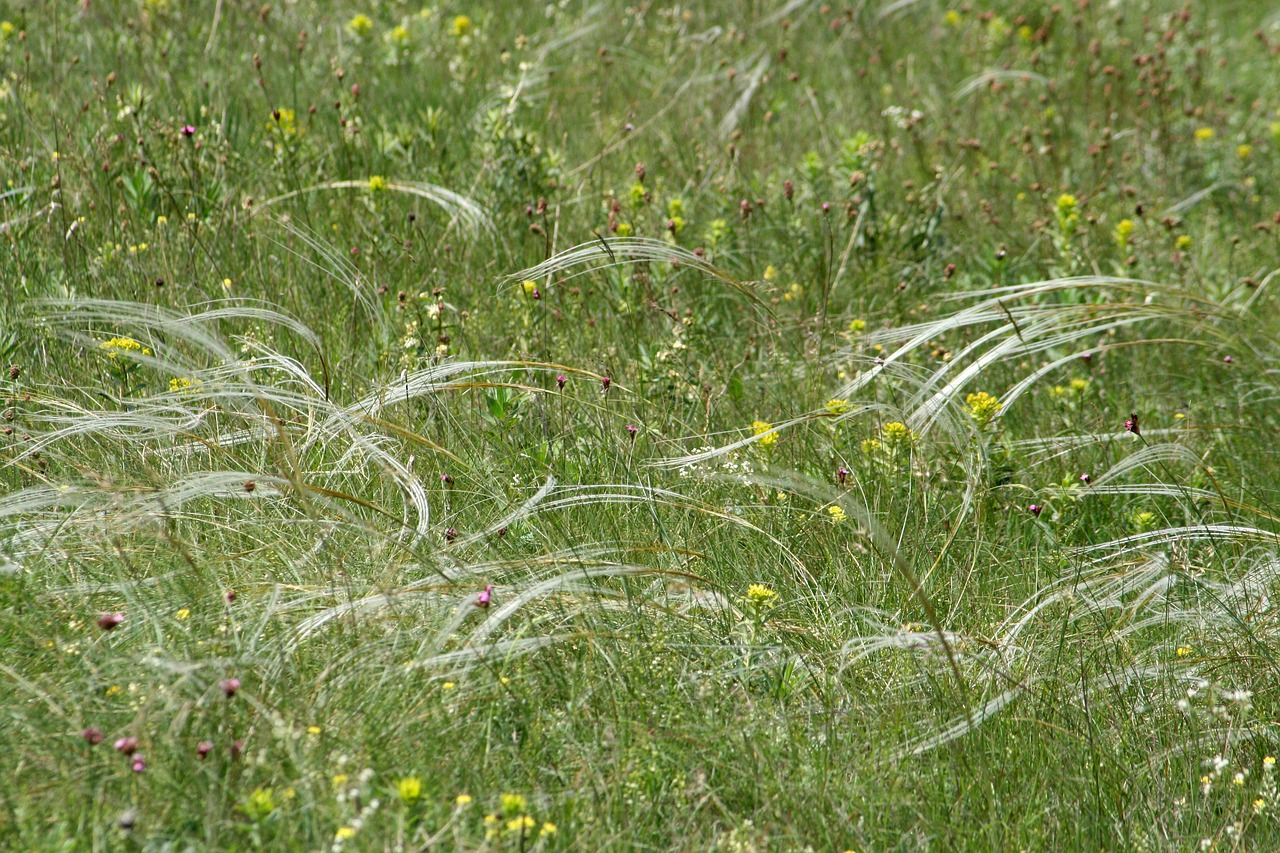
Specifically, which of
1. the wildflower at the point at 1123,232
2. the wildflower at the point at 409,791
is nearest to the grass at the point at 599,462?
the wildflower at the point at 409,791

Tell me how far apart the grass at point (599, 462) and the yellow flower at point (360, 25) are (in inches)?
0.7

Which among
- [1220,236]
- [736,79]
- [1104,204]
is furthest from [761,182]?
[1220,236]

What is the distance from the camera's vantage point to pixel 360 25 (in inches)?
204

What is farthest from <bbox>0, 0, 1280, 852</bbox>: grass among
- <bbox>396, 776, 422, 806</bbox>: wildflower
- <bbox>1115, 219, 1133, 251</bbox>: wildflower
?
<bbox>1115, 219, 1133, 251</bbox>: wildflower

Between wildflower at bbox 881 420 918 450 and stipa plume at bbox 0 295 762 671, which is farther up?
stipa plume at bbox 0 295 762 671

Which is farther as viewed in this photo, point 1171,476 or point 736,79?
point 736,79

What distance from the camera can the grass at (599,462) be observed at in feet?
6.55

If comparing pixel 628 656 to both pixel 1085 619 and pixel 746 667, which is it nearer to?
pixel 746 667

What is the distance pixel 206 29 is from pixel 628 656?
407 cm

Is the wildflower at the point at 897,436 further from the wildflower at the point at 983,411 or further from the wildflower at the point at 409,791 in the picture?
the wildflower at the point at 409,791

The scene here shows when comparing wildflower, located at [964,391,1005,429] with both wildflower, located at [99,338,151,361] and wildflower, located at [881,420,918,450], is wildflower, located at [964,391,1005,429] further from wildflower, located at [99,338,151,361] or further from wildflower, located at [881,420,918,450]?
wildflower, located at [99,338,151,361]

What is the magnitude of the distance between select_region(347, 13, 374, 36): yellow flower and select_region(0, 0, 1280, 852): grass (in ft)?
0.06

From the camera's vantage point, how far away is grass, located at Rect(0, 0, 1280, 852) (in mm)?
1996

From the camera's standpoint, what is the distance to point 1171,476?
3246mm
